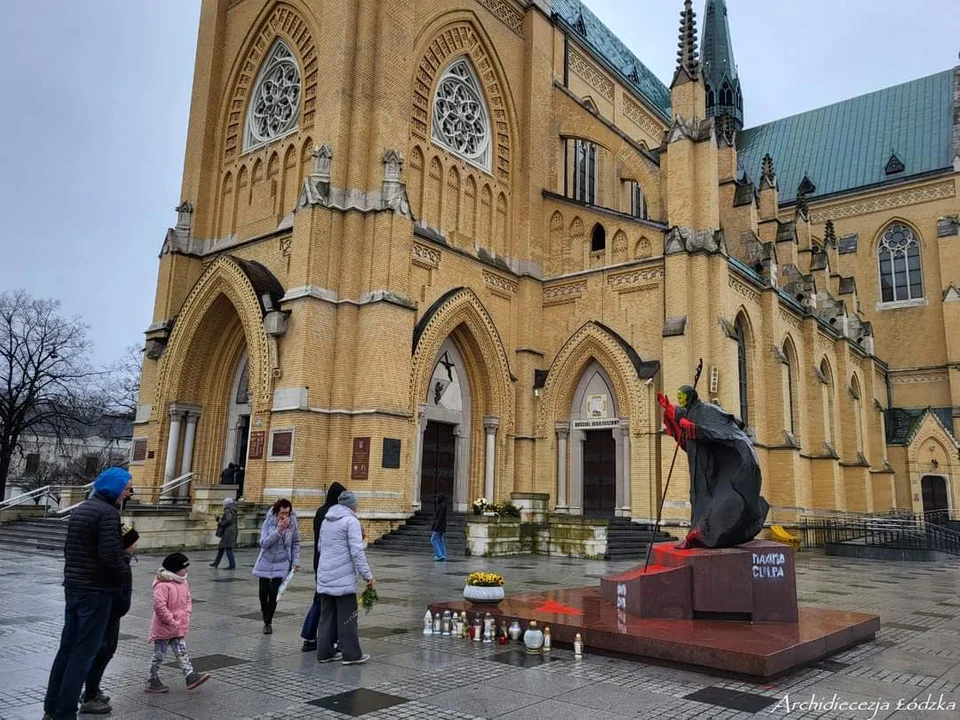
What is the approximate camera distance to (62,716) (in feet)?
15.2

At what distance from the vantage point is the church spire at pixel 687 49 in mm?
23453

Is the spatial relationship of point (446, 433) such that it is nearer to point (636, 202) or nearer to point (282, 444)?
point (282, 444)

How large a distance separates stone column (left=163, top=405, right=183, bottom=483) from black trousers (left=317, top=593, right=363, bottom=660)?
17.9 meters

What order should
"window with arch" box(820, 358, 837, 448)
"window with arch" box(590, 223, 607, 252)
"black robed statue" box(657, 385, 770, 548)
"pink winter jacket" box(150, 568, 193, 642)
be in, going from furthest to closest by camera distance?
"window with arch" box(820, 358, 837, 448), "window with arch" box(590, 223, 607, 252), "black robed statue" box(657, 385, 770, 548), "pink winter jacket" box(150, 568, 193, 642)

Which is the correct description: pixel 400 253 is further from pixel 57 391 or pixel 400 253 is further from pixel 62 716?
pixel 57 391

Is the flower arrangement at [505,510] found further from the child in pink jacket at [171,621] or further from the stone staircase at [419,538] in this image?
the child in pink jacket at [171,621]

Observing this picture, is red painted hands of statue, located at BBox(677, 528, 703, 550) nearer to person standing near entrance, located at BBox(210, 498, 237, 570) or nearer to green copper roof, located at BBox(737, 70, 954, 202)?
person standing near entrance, located at BBox(210, 498, 237, 570)

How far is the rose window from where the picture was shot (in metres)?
24.3

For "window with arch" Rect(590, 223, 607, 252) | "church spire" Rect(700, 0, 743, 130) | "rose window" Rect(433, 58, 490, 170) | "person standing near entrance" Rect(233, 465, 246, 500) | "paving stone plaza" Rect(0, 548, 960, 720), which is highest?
"church spire" Rect(700, 0, 743, 130)

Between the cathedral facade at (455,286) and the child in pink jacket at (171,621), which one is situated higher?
the cathedral facade at (455,286)

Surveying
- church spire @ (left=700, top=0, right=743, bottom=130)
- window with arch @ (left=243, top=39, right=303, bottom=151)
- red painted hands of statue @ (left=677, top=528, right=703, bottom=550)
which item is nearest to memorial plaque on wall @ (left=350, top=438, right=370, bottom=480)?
window with arch @ (left=243, top=39, right=303, bottom=151)

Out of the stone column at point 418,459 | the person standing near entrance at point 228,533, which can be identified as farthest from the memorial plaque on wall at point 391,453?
the person standing near entrance at point 228,533

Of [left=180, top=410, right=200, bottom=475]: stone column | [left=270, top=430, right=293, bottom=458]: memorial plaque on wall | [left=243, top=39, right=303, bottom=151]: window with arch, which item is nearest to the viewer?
[left=270, top=430, right=293, bottom=458]: memorial plaque on wall

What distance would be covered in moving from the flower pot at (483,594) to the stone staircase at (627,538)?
33.1 ft
